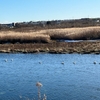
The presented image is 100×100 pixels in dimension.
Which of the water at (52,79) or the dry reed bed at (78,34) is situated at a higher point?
the dry reed bed at (78,34)

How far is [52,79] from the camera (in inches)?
744

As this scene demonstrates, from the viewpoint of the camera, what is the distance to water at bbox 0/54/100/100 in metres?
15.1

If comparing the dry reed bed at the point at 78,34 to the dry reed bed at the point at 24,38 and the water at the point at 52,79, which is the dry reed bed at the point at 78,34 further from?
the water at the point at 52,79

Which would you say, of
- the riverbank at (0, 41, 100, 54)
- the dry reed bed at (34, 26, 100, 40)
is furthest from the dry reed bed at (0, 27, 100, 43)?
the riverbank at (0, 41, 100, 54)

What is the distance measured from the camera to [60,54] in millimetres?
31844

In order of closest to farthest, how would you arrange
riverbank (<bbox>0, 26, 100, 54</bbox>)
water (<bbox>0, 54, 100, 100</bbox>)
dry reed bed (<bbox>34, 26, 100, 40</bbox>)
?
water (<bbox>0, 54, 100, 100</bbox>), riverbank (<bbox>0, 26, 100, 54</bbox>), dry reed bed (<bbox>34, 26, 100, 40</bbox>)

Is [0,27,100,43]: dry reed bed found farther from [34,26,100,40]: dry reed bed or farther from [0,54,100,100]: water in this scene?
[0,54,100,100]: water

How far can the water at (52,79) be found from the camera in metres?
15.1

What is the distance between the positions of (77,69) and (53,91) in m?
6.72

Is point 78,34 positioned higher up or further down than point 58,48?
higher up

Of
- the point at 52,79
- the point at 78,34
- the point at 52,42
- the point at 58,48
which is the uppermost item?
the point at 78,34

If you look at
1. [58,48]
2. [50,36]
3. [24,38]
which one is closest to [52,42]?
[24,38]

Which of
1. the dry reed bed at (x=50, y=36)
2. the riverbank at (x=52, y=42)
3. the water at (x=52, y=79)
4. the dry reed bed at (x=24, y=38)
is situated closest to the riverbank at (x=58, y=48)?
the riverbank at (x=52, y=42)

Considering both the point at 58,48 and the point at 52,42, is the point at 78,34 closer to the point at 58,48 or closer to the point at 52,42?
the point at 52,42
